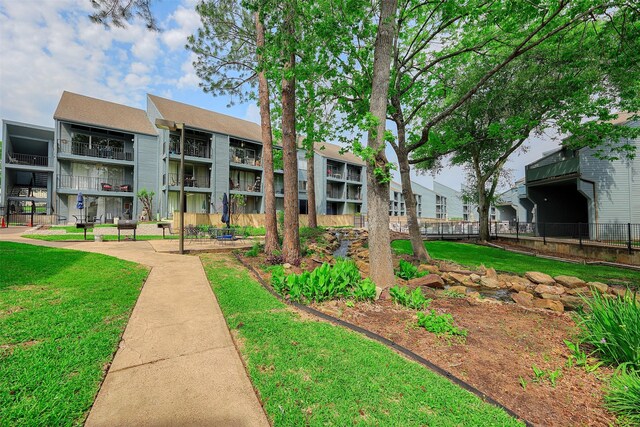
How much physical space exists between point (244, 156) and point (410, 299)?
28.4 m

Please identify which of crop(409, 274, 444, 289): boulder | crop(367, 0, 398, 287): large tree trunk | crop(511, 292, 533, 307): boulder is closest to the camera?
crop(367, 0, 398, 287): large tree trunk

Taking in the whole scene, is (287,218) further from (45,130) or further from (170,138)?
(45,130)

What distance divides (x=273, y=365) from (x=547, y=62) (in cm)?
1750

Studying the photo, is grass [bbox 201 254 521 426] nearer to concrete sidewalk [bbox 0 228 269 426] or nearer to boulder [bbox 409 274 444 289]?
concrete sidewalk [bbox 0 228 269 426]

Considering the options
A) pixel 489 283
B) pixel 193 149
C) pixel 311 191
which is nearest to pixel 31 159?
pixel 193 149

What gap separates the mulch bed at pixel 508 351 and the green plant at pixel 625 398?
0.08 metres

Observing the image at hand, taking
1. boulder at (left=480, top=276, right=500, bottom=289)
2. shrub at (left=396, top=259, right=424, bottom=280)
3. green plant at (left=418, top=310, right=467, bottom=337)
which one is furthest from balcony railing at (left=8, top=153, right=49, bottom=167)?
boulder at (left=480, top=276, right=500, bottom=289)

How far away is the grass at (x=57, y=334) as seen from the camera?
212 cm

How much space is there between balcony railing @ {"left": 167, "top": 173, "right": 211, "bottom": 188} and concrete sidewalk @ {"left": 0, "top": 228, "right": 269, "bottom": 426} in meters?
22.4

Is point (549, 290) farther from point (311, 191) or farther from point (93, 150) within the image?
point (93, 150)

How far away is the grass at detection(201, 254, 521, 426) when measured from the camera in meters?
2.12

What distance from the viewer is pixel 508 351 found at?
3275mm

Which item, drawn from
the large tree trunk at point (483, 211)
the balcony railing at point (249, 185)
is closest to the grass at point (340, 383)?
the large tree trunk at point (483, 211)

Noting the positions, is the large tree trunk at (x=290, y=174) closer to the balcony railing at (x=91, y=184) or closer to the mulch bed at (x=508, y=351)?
the mulch bed at (x=508, y=351)
